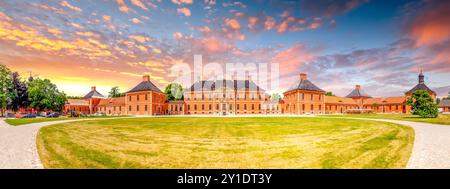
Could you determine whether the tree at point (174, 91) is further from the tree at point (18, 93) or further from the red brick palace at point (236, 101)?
the tree at point (18, 93)

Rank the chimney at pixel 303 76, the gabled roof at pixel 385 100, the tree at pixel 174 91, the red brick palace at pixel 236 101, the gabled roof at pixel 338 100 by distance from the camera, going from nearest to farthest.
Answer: the red brick palace at pixel 236 101 → the chimney at pixel 303 76 → the gabled roof at pixel 338 100 → the gabled roof at pixel 385 100 → the tree at pixel 174 91

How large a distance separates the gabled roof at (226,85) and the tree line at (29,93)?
31779mm

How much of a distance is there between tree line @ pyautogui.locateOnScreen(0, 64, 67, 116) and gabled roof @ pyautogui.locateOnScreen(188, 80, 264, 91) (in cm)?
3178

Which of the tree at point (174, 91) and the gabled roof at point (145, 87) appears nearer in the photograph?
the gabled roof at point (145, 87)

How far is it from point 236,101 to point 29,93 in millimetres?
47308

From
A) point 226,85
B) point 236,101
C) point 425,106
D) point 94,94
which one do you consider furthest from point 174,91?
point 425,106

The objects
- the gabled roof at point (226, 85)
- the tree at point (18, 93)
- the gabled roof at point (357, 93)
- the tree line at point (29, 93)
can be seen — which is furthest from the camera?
the gabled roof at point (357, 93)

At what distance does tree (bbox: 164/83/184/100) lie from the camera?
71.9m

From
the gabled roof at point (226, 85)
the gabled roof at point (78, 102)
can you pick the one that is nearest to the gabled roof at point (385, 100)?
the gabled roof at point (226, 85)

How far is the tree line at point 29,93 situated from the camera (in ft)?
141

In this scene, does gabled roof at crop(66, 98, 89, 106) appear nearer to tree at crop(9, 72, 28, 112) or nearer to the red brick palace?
the red brick palace

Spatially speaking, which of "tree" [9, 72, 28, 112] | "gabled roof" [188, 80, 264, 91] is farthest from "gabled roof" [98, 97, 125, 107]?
"gabled roof" [188, 80, 264, 91]

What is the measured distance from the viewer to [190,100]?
6200cm

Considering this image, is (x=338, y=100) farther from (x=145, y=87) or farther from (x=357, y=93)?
(x=145, y=87)
